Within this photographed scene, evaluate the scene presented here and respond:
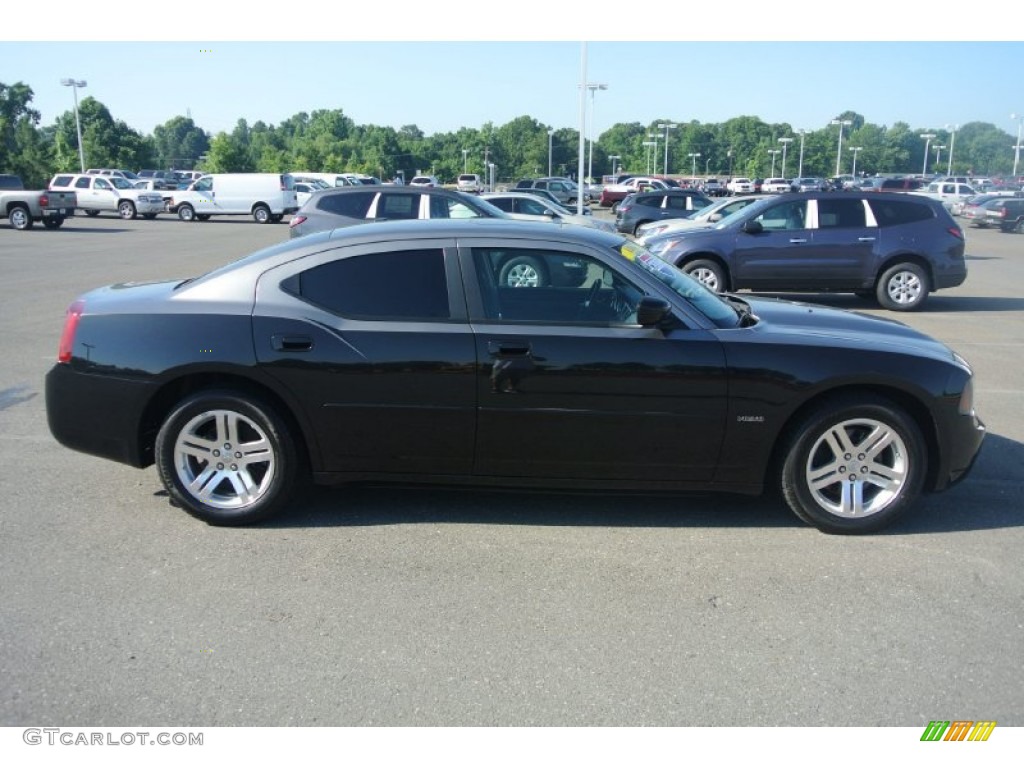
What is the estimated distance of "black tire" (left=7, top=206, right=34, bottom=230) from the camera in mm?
29423

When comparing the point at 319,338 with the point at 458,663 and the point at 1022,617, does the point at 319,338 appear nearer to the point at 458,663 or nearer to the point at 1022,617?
the point at 458,663

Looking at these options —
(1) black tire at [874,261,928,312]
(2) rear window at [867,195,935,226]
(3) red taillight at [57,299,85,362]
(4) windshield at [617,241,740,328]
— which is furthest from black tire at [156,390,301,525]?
(2) rear window at [867,195,935,226]

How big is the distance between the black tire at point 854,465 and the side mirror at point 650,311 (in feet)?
3.13

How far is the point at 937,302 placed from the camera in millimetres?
13773

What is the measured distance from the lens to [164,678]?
3.12 metres

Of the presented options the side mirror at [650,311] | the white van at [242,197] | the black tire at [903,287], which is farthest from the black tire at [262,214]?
the side mirror at [650,311]

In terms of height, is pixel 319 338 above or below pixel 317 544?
above

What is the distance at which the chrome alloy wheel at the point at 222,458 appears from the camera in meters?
4.46

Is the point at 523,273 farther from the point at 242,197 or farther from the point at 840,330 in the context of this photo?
the point at 242,197

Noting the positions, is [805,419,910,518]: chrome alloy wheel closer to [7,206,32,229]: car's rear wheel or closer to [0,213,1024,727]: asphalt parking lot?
[0,213,1024,727]: asphalt parking lot

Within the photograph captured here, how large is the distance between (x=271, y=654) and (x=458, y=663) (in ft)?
2.40

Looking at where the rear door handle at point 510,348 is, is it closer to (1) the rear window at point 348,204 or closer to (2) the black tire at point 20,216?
(1) the rear window at point 348,204
